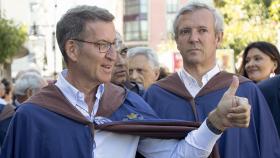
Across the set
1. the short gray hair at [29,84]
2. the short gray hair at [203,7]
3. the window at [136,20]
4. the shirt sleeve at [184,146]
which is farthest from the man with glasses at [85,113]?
the window at [136,20]

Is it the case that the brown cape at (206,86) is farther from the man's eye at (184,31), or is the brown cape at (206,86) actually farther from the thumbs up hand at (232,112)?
the thumbs up hand at (232,112)

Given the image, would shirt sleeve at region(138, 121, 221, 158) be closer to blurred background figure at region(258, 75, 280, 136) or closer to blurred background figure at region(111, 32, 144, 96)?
blurred background figure at region(258, 75, 280, 136)

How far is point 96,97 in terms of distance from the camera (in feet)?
12.4

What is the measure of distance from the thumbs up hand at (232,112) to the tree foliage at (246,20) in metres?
20.2

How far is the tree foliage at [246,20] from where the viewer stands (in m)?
23.9

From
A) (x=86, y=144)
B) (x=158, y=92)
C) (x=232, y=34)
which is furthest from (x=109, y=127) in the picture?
(x=232, y=34)

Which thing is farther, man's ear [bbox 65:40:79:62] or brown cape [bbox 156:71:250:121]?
brown cape [bbox 156:71:250:121]

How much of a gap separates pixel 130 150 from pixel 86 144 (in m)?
0.28

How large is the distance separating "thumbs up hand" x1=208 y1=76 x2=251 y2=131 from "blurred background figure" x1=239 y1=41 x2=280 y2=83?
3116mm

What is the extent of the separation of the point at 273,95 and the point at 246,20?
2057 centimetres

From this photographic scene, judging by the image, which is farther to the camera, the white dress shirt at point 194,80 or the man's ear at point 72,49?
the white dress shirt at point 194,80

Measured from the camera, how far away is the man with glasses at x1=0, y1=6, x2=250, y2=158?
3578mm

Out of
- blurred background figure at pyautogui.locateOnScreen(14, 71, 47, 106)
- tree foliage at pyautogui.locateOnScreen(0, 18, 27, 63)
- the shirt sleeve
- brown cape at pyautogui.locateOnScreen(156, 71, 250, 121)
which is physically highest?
brown cape at pyautogui.locateOnScreen(156, 71, 250, 121)

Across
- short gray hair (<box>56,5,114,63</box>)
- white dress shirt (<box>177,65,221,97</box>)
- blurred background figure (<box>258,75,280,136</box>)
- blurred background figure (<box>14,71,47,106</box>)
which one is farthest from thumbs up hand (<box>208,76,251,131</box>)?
blurred background figure (<box>14,71,47,106</box>)
